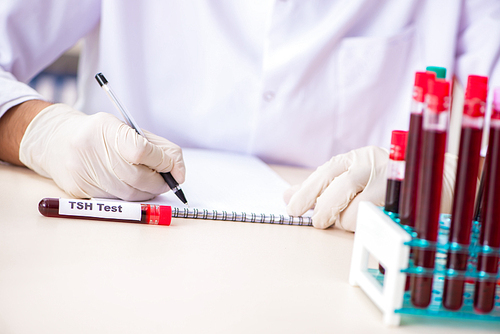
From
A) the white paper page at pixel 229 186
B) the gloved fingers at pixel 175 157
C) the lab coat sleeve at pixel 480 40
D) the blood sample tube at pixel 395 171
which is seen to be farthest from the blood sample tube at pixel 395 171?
the lab coat sleeve at pixel 480 40

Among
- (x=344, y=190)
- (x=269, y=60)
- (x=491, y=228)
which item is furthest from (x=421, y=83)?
(x=269, y=60)

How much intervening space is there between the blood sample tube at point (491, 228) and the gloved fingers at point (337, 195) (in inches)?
12.3

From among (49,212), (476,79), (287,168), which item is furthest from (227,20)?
(476,79)

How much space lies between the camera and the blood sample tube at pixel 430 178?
1.61 ft

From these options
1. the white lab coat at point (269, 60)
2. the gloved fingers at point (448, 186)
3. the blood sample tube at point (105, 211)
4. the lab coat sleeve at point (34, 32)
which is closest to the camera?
the blood sample tube at point (105, 211)

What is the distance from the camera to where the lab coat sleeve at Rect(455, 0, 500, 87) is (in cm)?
147

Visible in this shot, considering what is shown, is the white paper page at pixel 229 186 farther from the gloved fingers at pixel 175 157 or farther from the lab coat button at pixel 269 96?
the lab coat button at pixel 269 96

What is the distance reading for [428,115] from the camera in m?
0.50

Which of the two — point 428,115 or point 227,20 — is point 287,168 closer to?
point 227,20

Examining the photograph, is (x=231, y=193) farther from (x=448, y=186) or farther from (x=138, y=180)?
(x=448, y=186)

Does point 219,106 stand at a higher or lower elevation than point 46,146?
higher

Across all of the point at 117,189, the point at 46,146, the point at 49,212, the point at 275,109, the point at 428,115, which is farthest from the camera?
the point at 275,109

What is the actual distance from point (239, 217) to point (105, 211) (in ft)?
0.77

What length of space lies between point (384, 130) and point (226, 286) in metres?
1.18
